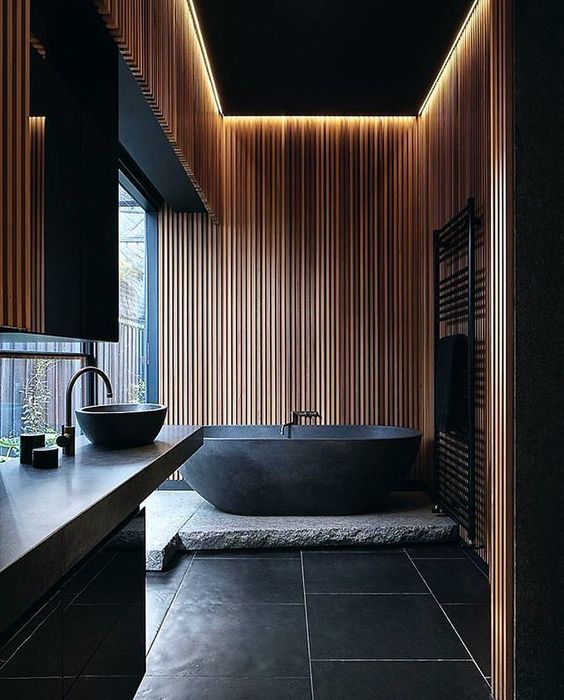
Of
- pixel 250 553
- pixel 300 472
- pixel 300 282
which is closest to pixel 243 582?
pixel 250 553

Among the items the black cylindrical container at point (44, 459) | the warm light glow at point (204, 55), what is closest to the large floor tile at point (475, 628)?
the black cylindrical container at point (44, 459)

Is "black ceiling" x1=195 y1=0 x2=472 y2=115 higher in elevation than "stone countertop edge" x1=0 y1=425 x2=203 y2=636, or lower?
higher

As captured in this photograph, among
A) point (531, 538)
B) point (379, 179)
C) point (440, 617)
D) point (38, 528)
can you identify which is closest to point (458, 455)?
point (440, 617)

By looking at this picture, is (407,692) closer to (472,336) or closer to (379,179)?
(472,336)

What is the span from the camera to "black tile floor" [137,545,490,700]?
2359mm

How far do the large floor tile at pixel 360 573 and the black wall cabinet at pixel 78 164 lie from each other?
180 centimetres

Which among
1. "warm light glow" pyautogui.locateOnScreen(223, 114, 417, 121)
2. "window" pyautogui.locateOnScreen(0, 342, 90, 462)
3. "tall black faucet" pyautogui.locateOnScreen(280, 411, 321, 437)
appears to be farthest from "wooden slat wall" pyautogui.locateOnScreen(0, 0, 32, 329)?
"warm light glow" pyautogui.locateOnScreen(223, 114, 417, 121)

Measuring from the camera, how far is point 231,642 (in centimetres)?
271

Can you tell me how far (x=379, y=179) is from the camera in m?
5.31

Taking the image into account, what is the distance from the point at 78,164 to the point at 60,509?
1266 mm

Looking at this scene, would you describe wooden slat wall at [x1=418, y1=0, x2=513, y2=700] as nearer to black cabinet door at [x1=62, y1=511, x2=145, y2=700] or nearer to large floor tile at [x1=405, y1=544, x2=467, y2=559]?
large floor tile at [x1=405, y1=544, x2=467, y2=559]

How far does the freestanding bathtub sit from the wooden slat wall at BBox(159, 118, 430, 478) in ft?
3.13

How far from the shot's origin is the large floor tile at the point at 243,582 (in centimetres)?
321

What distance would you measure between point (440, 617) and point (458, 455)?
1293 millimetres
